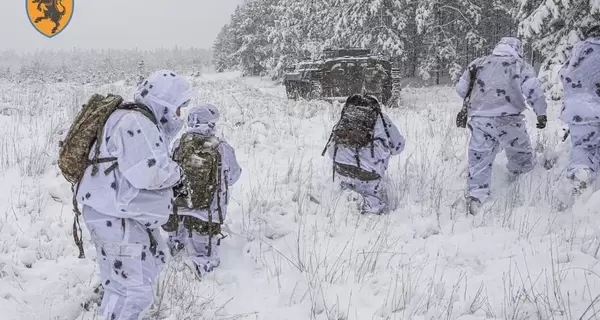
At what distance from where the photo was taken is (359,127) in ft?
17.2

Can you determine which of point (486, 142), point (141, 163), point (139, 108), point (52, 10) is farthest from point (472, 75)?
point (52, 10)

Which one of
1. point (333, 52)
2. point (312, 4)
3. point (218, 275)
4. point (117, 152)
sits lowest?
→ point (218, 275)

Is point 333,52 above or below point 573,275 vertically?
above

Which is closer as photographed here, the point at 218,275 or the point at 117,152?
the point at 117,152

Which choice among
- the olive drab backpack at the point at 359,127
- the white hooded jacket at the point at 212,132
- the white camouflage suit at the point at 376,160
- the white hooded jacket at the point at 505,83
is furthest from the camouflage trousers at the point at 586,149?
the white hooded jacket at the point at 212,132

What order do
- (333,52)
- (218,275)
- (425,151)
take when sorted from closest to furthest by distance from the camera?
(218,275), (425,151), (333,52)

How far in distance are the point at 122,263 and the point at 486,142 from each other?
413 cm

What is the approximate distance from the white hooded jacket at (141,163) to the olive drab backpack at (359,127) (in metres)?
2.76

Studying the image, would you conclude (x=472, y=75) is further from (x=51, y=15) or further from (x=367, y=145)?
(x=51, y=15)

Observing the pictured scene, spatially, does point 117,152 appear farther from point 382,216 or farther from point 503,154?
point 503,154

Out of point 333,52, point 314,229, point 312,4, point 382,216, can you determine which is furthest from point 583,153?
point 312,4

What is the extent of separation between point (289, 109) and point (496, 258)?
6968mm

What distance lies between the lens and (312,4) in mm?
26469

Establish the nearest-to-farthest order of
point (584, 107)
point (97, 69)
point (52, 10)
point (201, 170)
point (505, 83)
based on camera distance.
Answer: point (201, 170), point (584, 107), point (505, 83), point (52, 10), point (97, 69)
